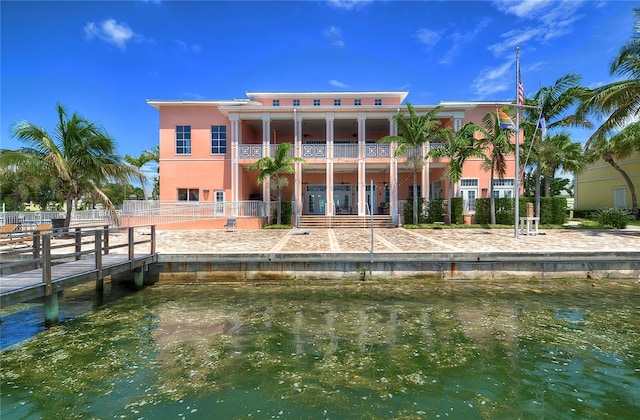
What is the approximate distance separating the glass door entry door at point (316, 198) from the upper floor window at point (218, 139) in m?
6.71

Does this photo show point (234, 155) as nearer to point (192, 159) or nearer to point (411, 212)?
point (192, 159)

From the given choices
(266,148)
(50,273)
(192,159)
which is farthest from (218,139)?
(50,273)

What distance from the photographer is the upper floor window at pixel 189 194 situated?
22.2 m

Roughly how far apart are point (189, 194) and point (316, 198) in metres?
8.91

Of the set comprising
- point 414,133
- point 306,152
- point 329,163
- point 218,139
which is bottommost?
point 329,163

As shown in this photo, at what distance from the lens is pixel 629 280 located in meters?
9.45

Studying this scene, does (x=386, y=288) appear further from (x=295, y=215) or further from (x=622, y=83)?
(x=622, y=83)

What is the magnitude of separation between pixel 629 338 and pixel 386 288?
4790mm

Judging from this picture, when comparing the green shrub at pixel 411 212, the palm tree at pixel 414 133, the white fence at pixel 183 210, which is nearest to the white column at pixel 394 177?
the green shrub at pixel 411 212

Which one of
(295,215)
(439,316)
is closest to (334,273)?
(439,316)

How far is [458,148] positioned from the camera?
18.5 metres

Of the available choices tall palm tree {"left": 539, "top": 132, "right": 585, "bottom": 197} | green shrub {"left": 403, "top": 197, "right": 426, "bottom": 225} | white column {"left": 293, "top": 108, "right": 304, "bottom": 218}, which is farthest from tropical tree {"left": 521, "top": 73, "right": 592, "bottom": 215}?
white column {"left": 293, "top": 108, "right": 304, "bottom": 218}

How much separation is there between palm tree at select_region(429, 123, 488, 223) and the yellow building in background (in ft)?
51.1

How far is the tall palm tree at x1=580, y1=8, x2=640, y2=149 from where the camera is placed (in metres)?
14.1
